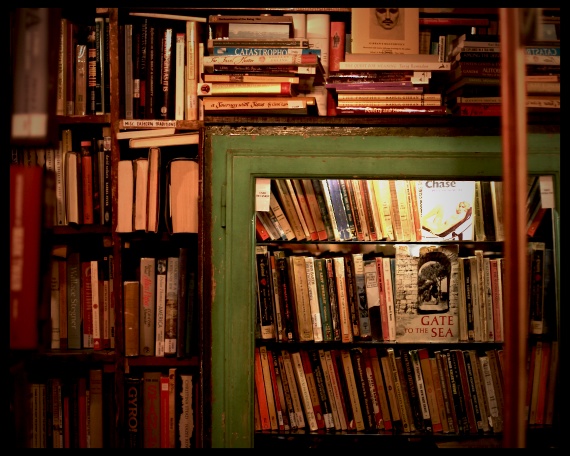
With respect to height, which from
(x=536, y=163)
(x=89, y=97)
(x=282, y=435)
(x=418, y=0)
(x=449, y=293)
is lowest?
(x=282, y=435)

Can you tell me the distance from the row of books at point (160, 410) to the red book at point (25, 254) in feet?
3.83

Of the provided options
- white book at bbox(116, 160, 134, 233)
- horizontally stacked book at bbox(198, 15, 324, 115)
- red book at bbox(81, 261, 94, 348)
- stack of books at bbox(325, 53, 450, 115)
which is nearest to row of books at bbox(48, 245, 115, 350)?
red book at bbox(81, 261, 94, 348)

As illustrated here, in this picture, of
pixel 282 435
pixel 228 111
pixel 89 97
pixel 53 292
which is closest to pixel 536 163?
pixel 228 111

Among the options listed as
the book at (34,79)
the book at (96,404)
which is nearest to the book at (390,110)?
the book at (34,79)

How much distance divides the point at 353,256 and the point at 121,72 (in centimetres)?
116

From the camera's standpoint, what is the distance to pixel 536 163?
5.14 feet

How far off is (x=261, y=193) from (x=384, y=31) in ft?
2.77

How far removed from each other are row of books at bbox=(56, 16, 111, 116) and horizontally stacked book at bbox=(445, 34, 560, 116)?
52.5 inches

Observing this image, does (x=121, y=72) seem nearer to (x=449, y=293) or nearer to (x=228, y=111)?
(x=228, y=111)

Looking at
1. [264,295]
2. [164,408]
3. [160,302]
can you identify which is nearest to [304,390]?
[264,295]

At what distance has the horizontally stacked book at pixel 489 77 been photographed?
1.61m

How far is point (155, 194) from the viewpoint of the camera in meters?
1.82

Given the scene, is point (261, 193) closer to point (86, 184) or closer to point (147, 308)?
point (147, 308)

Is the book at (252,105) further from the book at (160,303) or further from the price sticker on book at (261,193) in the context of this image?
the book at (160,303)
